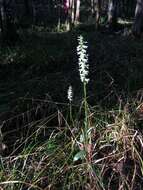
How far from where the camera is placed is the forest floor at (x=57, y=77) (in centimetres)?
652

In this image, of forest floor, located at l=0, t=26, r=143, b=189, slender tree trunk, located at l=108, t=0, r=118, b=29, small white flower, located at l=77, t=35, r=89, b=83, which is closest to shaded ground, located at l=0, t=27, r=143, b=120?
forest floor, located at l=0, t=26, r=143, b=189

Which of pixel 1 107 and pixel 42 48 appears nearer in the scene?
pixel 1 107

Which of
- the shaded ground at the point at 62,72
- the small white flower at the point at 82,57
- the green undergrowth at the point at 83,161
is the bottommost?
the shaded ground at the point at 62,72

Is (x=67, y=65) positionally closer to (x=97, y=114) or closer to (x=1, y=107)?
(x=1, y=107)

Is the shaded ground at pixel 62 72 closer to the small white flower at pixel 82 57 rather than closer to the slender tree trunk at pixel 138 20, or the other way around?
the slender tree trunk at pixel 138 20

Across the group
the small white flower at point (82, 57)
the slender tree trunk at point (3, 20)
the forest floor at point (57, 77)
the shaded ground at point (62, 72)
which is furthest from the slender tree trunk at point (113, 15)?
the small white flower at point (82, 57)

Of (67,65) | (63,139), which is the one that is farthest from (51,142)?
(67,65)

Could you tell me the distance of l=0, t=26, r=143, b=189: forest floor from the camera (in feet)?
21.4

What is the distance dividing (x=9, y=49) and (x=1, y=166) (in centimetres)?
1078

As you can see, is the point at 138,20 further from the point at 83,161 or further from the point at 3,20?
the point at 83,161

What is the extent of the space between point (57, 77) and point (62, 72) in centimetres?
62

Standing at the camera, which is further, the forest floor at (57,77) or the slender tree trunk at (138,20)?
the slender tree trunk at (138,20)

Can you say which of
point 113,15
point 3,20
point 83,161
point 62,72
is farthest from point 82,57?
point 113,15

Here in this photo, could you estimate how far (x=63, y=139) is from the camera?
4.79 m
